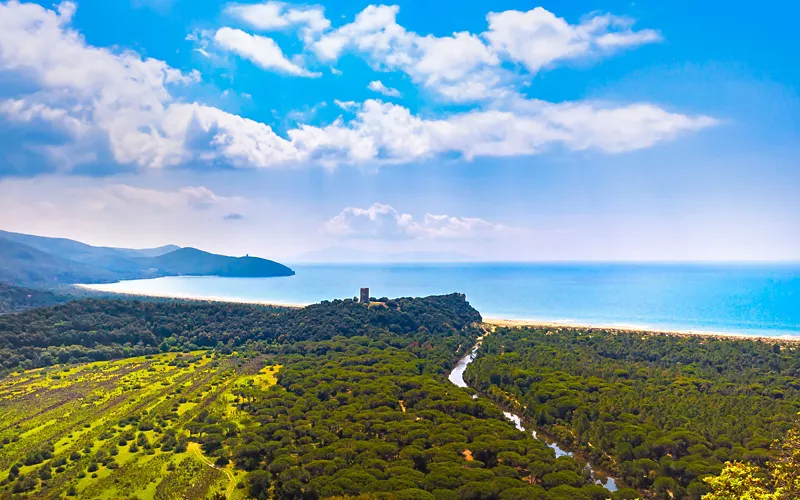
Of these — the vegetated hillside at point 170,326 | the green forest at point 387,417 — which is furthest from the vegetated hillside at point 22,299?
the green forest at point 387,417

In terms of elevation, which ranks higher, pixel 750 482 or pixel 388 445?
pixel 750 482

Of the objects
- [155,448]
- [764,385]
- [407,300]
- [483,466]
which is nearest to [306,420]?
[155,448]

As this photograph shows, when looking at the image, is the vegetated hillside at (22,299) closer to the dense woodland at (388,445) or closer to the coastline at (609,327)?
the dense woodland at (388,445)

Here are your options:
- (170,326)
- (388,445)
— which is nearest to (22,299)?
(170,326)

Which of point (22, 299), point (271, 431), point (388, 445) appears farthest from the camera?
point (22, 299)

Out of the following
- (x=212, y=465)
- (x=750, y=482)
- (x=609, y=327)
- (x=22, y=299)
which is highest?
(x=750, y=482)

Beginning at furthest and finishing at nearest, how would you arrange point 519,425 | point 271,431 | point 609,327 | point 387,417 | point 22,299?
point 22,299, point 609,327, point 519,425, point 387,417, point 271,431

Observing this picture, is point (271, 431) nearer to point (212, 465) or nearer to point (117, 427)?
point (212, 465)
